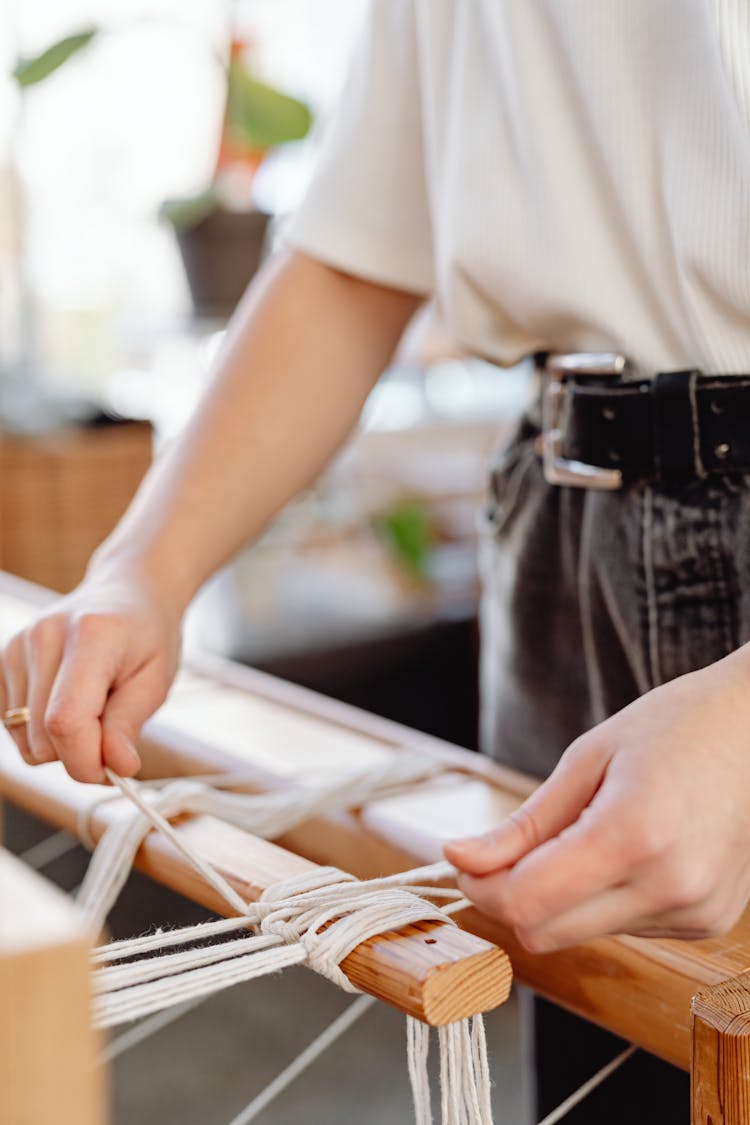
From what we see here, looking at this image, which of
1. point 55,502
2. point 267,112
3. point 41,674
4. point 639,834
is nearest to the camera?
point 639,834

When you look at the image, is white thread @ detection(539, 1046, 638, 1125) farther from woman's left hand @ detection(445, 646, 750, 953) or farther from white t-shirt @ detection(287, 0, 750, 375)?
white t-shirt @ detection(287, 0, 750, 375)

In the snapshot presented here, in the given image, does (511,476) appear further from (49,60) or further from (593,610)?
(49,60)

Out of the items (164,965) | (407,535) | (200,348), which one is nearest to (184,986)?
(164,965)

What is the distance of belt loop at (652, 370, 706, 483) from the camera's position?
1.94 feet

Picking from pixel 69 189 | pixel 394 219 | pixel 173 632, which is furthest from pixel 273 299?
pixel 69 189

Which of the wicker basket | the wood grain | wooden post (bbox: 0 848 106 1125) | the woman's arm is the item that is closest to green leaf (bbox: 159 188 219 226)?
the wicker basket

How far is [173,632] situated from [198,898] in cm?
16

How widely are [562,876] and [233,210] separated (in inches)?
87.2

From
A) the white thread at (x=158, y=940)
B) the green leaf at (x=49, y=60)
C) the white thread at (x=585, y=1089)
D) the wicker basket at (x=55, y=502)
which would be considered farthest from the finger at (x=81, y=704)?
the green leaf at (x=49, y=60)

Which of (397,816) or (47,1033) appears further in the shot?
(397,816)

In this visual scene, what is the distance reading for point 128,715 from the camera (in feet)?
1.94

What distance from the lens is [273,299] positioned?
0.78 meters

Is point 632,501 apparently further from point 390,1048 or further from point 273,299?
point 390,1048

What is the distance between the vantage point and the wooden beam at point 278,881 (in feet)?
A: 1.31
